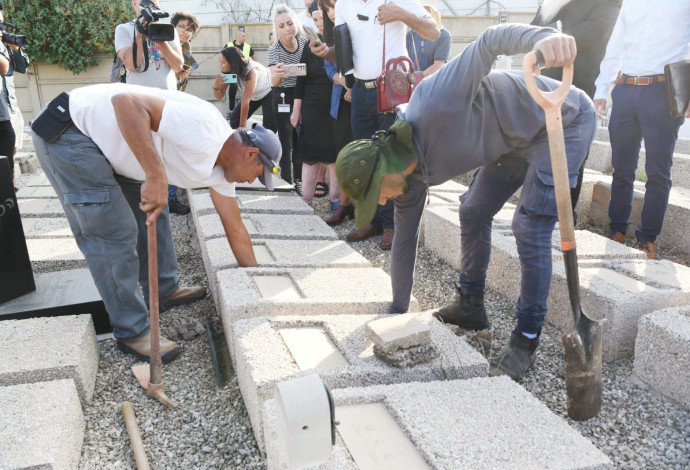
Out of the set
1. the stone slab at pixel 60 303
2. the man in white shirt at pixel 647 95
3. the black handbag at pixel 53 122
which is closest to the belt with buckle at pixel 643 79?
the man in white shirt at pixel 647 95

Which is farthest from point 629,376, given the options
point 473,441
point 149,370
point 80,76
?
point 80,76

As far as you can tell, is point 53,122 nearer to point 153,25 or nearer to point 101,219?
point 101,219

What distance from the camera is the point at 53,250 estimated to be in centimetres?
355

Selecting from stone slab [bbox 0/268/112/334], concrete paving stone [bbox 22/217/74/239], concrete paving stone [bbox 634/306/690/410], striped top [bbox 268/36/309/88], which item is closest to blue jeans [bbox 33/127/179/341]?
stone slab [bbox 0/268/112/334]

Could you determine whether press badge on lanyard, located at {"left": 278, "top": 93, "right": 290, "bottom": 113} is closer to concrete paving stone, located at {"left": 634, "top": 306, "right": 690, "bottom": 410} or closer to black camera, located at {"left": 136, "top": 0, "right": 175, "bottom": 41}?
black camera, located at {"left": 136, "top": 0, "right": 175, "bottom": 41}

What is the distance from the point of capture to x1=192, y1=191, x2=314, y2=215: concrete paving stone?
4145 mm

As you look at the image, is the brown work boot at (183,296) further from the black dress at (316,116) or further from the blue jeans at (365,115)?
the black dress at (316,116)

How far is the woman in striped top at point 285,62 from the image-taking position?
5027 mm

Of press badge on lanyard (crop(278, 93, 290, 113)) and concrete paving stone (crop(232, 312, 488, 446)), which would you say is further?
press badge on lanyard (crop(278, 93, 290, 113))

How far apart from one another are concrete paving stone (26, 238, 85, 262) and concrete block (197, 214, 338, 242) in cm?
82

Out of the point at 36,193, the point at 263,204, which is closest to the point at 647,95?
the point at 263,204

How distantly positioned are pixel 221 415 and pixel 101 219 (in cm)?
99

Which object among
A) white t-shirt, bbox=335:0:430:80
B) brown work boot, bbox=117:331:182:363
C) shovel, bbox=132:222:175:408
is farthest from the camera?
white t-shirt, bbox=335:0:430:80

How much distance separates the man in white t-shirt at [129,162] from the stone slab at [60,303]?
0.30m
